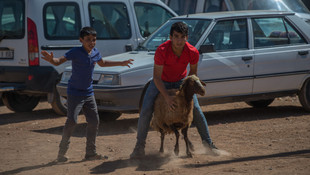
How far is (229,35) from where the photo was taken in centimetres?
925

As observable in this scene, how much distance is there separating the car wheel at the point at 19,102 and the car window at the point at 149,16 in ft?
8.57

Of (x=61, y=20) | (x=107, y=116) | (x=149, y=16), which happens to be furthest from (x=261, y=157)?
(x=149, y=16)

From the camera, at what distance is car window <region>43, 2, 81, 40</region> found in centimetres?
997

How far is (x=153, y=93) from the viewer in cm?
657

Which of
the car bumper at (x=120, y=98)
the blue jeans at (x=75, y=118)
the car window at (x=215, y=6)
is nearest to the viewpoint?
the blue jeans at (x=75, y=118)

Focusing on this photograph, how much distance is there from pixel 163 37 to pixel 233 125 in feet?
6.37

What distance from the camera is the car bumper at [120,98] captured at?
8.31m

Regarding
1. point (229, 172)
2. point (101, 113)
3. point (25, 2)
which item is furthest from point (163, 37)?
point (229, 172)

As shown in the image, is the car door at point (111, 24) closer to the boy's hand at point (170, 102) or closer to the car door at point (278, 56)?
the car door at point (278, 56)

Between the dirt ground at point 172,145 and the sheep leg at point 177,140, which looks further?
the sheep leg at point 177,140

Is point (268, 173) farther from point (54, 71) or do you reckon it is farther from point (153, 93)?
point (54, 71)

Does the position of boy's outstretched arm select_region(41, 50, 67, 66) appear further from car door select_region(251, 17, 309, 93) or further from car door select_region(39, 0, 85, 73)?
car door select_region(251, 17, 309, 93)

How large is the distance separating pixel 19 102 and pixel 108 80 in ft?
10.8

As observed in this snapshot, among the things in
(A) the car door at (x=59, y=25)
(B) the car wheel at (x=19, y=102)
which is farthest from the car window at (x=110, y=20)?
(B) the car wheel at (x=19, y=102)
